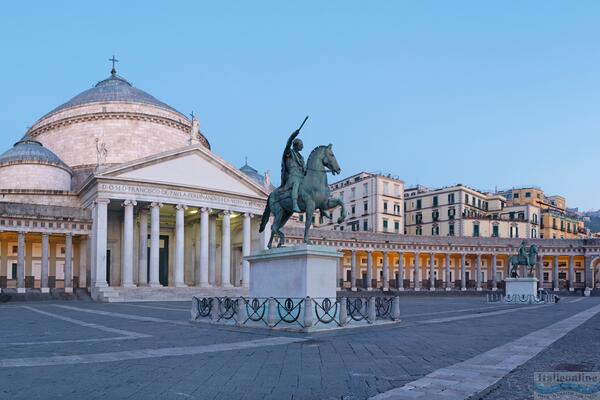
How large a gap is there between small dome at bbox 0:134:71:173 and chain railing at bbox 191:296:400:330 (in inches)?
1873

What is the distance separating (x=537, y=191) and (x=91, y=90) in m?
96.4

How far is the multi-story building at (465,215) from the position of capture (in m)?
105

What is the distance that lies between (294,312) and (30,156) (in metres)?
53.0

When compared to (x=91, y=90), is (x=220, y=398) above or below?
below

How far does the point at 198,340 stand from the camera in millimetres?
15211

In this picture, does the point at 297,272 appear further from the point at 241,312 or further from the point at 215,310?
the point at 215,310

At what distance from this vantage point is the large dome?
219ft

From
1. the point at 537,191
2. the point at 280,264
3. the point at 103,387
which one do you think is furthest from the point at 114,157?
the point at 537,191

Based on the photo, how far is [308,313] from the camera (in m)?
16.7

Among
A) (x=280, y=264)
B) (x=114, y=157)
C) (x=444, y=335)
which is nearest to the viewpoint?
(x=444, y=335)

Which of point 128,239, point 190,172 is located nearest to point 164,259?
point 128,239

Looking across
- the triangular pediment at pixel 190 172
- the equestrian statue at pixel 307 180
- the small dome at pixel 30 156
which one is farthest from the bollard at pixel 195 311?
the small dome at pixel 30 156

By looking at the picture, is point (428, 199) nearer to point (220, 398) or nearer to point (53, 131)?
point (53, 131)

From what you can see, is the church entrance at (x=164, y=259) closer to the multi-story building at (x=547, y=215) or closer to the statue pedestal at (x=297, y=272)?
the statue pedestal at (x=297, y=272)
